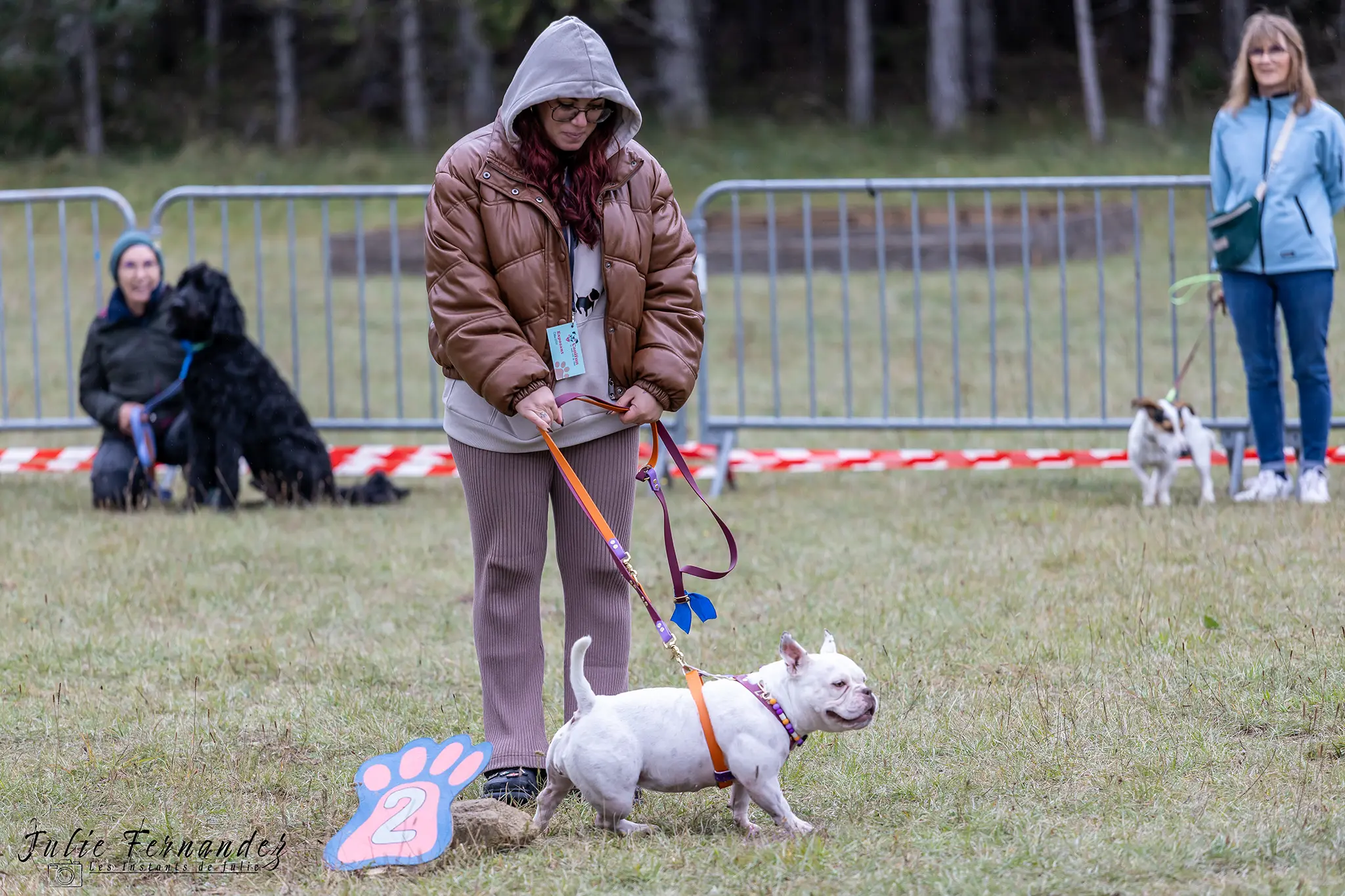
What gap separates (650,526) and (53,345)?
9.44 m

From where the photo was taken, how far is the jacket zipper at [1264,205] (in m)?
7.00

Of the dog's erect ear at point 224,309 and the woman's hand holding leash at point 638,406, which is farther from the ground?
the dog's erect ear at point 224,309

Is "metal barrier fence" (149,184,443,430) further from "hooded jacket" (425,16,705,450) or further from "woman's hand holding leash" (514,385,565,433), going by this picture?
"woman's hand holding leash" (514,385,565,433)

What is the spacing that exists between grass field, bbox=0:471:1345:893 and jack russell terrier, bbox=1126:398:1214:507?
182 millimetres

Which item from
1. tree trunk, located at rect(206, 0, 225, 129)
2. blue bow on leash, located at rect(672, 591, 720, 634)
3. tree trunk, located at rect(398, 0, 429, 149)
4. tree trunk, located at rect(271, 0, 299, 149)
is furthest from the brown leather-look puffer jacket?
tree trunk, located at rect(206, 0, 225, 129)

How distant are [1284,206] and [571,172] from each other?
14.8 feet

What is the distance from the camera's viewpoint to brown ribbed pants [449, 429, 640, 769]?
3.71m

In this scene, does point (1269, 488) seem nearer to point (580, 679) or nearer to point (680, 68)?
point (580, 679)

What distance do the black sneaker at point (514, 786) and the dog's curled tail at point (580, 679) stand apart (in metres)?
0.43

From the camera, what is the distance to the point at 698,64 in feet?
100

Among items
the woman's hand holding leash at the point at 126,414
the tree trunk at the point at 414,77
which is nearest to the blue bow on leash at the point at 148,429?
the woman's hand holding leash at the point at 126,414

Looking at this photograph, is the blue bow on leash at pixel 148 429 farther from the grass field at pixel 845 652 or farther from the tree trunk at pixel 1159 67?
the tree trunk at pixel 1159 67

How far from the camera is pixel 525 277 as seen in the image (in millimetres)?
3531

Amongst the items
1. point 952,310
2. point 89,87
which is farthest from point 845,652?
point 89,87
